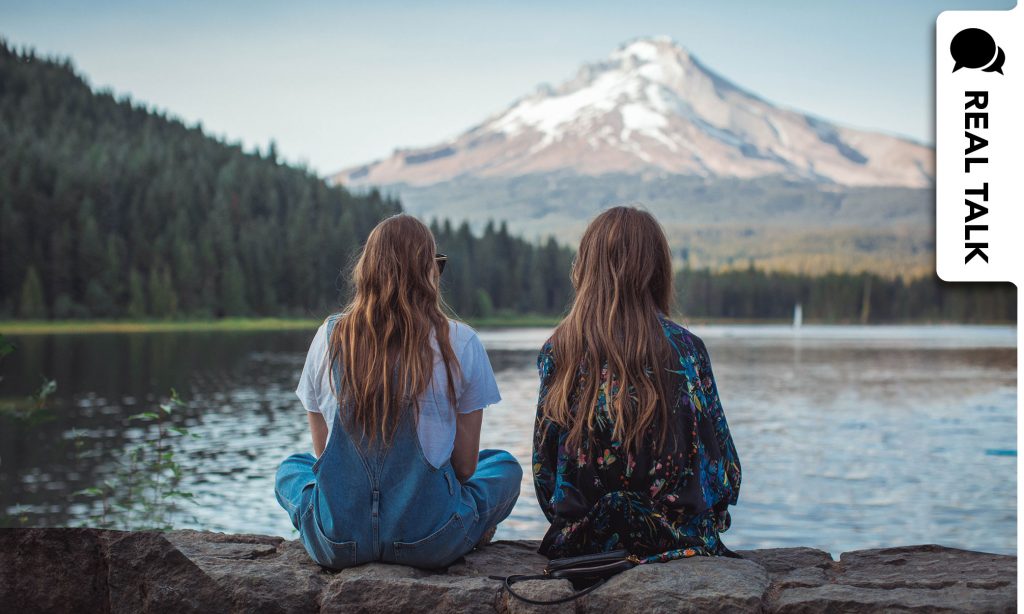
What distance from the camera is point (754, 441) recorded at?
25906 mm

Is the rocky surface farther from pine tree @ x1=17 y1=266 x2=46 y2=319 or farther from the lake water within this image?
pine tree @ x1=17 y1=266 x2=46 y2=319

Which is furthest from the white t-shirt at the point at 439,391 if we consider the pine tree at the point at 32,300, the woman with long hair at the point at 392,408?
the pine tree at the point at 32,300

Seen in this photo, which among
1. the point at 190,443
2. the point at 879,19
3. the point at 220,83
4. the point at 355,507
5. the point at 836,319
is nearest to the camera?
the point at 355,507

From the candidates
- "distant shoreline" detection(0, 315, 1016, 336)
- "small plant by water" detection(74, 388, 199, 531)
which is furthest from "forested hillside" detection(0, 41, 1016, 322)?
"small plant by water" detection(74, 388, 199, 531)

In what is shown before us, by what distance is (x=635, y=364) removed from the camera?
337 cm

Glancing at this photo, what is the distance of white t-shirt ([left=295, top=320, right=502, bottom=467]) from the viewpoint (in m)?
3.40

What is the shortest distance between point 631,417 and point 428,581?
798 millimetres

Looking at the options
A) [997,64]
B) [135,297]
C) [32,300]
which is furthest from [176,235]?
[997,64]

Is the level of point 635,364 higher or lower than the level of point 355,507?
higher

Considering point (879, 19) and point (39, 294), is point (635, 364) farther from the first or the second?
point (879, 19)

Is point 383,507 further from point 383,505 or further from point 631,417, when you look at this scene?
point 631,417

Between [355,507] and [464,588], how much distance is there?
43 cm

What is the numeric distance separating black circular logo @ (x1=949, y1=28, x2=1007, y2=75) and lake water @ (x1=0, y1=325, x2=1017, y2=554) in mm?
6160

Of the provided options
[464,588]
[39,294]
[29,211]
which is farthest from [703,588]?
[29,211]
